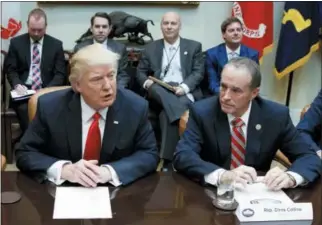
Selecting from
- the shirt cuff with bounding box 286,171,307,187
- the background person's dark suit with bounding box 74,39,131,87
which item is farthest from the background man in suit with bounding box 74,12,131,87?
the shirt cuff with bounding box 286,171,307,187

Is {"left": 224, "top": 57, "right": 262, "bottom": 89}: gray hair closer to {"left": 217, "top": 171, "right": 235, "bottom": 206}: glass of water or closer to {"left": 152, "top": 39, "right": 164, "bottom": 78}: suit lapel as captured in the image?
{"left": 217, "top": 171, "right": 235, "bottom": 206}: glass of water

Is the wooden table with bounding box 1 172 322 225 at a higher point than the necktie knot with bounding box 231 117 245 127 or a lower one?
lower

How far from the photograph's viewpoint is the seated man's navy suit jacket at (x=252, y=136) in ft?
7.90

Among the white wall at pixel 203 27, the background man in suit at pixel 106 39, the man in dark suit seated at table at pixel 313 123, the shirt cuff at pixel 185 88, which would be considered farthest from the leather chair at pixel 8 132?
the man in dark suit seated at table at pixel 313 123

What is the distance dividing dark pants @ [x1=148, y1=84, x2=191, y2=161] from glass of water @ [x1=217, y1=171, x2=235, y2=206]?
2.28m

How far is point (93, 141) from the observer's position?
230 centimetres

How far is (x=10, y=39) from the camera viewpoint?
5.00m

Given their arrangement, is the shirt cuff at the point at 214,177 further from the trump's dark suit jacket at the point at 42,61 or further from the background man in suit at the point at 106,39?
the trump's dark suit jacket at the point at 42,61

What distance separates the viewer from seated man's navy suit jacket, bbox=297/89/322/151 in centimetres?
294

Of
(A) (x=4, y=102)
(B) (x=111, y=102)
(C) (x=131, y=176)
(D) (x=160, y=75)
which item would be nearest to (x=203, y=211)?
(C) (x=131, y=176)

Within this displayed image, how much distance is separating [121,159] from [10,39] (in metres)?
3.18

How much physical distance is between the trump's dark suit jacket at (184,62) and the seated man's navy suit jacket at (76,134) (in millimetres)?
2382

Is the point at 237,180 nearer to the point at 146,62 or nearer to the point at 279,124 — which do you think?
the point at 279,124

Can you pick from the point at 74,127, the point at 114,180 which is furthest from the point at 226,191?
the point at 74,127
